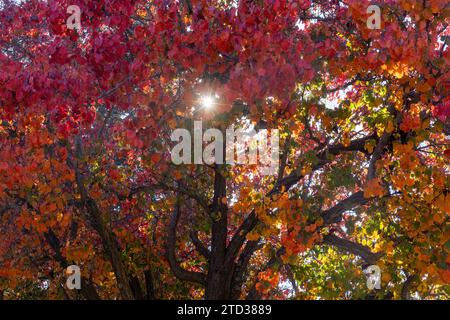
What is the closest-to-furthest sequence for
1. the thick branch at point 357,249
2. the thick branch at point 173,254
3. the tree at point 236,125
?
the tree at point 236,125, the thick branch at point 357,249, the thick branch at point 173,254

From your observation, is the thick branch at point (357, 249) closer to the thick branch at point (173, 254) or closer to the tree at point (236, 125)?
the tree at point (236, 125)

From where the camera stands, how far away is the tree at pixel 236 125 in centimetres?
798

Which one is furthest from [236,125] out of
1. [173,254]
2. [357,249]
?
[357,249]

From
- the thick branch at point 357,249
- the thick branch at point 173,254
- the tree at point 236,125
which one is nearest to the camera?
the tree at point 236,125

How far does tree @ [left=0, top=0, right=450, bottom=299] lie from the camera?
26.2 ft

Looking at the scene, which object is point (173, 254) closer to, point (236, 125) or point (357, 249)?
point (236, 125)

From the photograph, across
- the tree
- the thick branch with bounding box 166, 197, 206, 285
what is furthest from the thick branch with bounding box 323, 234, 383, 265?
the thick branch with bounding box 166, 197, 206, 285

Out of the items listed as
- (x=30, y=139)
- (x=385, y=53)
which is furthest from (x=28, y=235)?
(x=385, y=53)

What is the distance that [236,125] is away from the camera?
11.6 metres

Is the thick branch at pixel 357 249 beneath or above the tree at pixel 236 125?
beneath

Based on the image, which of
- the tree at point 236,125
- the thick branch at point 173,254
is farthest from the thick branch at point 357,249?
the thick branch at point 173,254

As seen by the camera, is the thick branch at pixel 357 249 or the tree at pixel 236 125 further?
the thick branch at pixel 357 249

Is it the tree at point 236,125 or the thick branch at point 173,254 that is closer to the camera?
the tree at point 236,125

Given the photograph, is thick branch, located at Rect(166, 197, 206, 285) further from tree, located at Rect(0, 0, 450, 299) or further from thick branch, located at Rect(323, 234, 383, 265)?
thick branch, located at Rect(323, 234, 383, 265)
